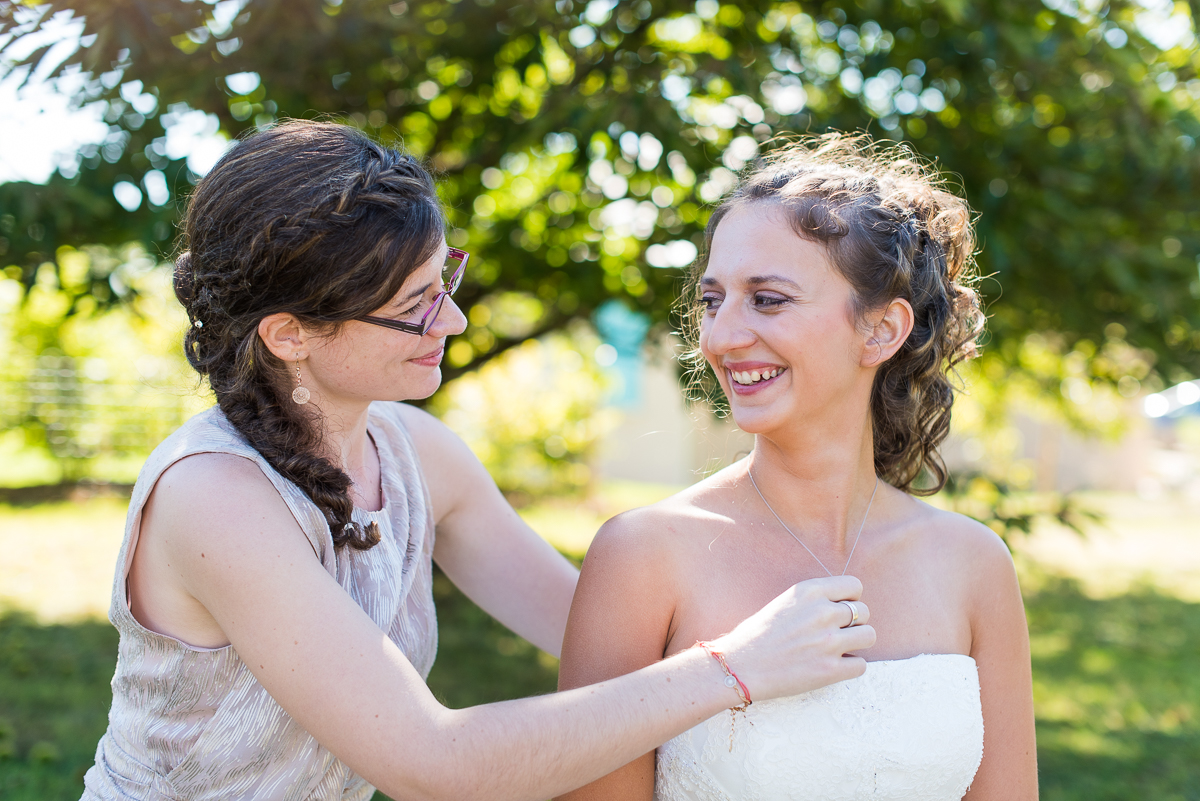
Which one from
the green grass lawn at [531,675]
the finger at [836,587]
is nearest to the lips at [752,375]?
the finger at [836,587]

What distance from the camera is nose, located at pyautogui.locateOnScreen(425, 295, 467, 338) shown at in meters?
2.10

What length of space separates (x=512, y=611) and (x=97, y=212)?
2.93 metres

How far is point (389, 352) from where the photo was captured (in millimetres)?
2049

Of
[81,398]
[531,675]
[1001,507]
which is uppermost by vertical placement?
[1001,507]

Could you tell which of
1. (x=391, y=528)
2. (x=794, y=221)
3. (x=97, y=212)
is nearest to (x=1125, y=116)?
(x=794, y=221)

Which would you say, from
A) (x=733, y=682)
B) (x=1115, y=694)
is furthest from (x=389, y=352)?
(x=1115, y=694)

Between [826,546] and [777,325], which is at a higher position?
[777,325]

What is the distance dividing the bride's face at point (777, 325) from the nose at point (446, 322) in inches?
23.5

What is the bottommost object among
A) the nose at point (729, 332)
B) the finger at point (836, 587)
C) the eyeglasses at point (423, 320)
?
the finger at point (836, 587)

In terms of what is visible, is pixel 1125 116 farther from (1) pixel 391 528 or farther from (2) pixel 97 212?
(2) pixel 97 212

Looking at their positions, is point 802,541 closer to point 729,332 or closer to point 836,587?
point 836,587

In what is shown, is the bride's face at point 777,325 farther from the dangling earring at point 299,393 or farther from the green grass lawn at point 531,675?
the green grass lawn at point 531,675

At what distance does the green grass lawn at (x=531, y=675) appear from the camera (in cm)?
481

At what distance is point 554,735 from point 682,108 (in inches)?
138
